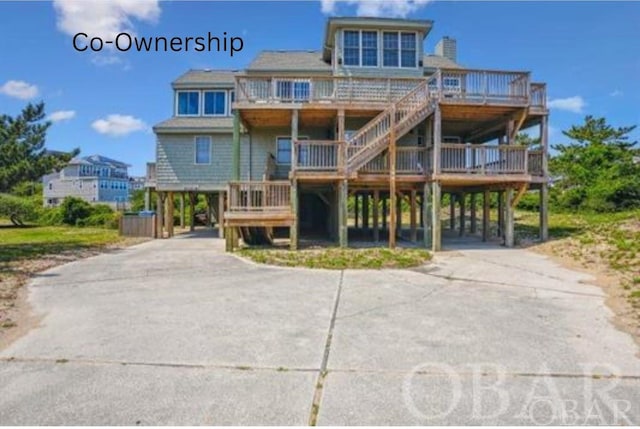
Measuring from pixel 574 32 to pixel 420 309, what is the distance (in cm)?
1098

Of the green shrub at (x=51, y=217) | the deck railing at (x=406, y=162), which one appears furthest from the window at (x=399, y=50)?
the green shrub at (x=51, y=217)

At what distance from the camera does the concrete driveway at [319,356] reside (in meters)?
3.23

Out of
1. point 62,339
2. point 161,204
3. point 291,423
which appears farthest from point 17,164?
point 291,423

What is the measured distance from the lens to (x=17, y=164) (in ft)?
57.8

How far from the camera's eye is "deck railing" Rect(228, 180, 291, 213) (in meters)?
13.4

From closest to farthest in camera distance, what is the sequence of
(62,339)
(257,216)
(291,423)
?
(291,423) → (62,339) → (257,216)

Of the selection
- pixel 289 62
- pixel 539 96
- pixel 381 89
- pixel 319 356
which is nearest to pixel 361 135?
pixel 381 89

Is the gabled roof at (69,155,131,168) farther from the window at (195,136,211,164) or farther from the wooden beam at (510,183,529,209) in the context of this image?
the wooden beam at (510,183,529,209)

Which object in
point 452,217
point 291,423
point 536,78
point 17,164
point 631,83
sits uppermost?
point 631,83

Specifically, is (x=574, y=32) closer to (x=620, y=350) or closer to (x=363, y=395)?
(x=620, y=350)

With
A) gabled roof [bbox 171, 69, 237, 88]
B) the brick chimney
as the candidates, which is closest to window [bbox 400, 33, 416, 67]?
the brick chimney

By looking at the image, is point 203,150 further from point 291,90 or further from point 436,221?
point 436,221

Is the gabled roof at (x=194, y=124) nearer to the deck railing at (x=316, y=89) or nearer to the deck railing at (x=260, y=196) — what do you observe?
the deck railing at (x=316, y=89)

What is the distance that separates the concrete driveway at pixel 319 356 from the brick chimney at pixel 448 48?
16171mm
